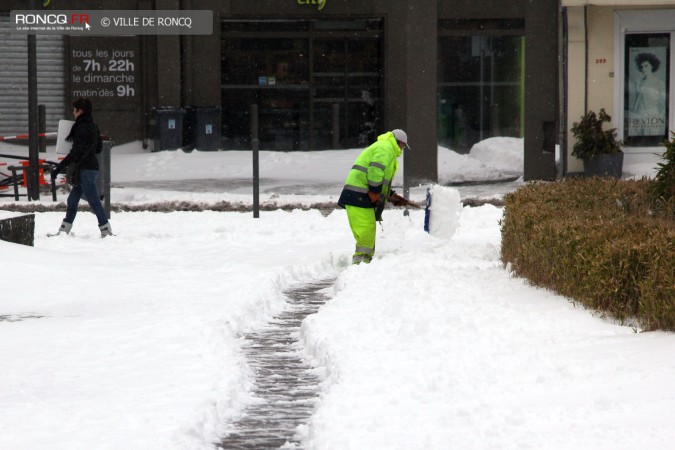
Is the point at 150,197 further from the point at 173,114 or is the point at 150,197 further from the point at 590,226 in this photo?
the point at 590,226

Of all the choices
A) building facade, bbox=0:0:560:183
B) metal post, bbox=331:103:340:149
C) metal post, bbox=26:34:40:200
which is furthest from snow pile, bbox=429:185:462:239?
metal post, bbox=331:103:340:149

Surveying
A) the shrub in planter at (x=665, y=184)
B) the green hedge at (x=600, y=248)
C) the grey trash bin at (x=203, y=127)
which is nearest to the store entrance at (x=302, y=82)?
the grey trash bin at (x=203, y=127)

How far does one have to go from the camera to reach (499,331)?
812cm

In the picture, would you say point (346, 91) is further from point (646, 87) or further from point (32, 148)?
point (32, 148)

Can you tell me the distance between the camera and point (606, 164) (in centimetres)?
2133

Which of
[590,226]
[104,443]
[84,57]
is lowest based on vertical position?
[104,443]

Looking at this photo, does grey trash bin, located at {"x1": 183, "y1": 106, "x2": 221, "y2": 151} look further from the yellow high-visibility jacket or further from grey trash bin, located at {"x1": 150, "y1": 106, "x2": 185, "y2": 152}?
the yellow high-visibility jacket

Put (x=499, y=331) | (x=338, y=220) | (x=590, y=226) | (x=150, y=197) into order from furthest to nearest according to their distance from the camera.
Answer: (x=150, y=197) < (x=338, y=220) < (x=590, y=226) < (x=499, y=331)

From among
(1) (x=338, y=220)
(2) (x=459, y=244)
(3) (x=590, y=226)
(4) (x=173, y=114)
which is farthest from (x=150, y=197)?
(3) (x=590, y=226)

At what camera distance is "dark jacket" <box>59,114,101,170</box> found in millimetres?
14461

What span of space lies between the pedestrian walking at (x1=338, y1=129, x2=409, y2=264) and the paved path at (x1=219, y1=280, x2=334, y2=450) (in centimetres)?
247

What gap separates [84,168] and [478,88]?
17.7 meters

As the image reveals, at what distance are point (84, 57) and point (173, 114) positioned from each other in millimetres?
2793

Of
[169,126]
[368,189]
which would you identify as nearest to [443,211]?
[368,189]
